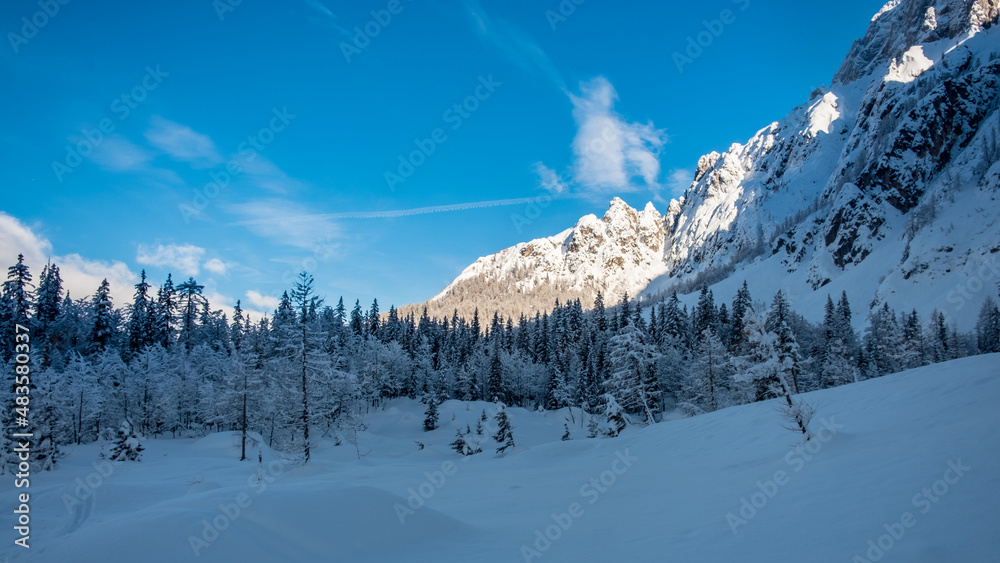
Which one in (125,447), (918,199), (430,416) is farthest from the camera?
(918,199)

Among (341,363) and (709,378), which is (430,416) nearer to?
(341,363)

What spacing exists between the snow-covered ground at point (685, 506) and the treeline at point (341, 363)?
531cm

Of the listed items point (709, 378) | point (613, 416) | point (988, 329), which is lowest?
point (613, 416)

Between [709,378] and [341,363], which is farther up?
[341,363]

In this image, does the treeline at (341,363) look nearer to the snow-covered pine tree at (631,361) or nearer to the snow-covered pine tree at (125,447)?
the snow-covered pine tree at (631,361)

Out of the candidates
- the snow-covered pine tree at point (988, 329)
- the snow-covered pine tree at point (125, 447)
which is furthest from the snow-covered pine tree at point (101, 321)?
the snow-covered pine tree at point (988, 329)

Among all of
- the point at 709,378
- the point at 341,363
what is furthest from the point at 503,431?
the point at 341,363

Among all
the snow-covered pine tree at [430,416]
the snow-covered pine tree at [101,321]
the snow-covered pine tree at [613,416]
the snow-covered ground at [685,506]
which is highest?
the snow-covered pine tree at [101,321]

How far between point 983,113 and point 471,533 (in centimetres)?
18830

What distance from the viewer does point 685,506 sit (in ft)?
34.3

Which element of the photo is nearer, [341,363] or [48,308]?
[48,308]

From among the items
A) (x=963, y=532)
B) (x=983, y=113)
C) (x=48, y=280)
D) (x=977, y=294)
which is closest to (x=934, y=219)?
(x=977, y=294)

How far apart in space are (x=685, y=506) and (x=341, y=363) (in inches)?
2203

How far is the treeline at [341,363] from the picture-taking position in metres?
30.7
